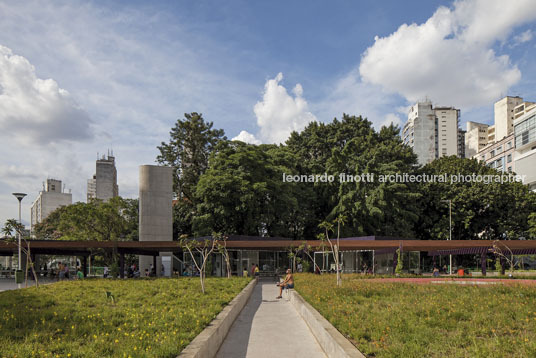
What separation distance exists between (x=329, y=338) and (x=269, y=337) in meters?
2.67

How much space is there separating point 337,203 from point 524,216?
23.1 m

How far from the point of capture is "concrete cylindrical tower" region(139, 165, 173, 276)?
45.8 metres

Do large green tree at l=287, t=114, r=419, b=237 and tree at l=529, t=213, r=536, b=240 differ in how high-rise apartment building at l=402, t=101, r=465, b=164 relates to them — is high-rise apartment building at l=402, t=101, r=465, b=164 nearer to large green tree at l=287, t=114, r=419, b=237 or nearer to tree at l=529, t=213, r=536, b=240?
tree at l=529, t=213, r=536, b=240

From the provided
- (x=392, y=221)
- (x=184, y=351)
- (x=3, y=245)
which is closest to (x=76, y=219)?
(x=3, y=245)

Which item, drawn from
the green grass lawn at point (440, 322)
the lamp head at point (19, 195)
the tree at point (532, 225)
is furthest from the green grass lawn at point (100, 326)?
the tree at point (532, 225)

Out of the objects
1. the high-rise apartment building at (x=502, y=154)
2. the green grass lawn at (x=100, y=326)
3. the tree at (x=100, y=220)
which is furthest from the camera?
the high-rise apartment building at (x=502, y=154)

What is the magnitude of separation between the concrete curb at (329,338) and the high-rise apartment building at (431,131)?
365 ft

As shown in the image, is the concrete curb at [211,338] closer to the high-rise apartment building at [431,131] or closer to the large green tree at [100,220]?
the large green tree at [100,220]

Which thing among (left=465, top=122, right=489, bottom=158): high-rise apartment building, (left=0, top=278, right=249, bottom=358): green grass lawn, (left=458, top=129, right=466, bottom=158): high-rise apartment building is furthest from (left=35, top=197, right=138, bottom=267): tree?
(left=458, top=129, right=466, bottom=158): high-rise apartment building

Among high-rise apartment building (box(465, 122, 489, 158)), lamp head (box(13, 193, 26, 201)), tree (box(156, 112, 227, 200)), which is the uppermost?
high-rise apartment building (box(465, 122, 489, 158))

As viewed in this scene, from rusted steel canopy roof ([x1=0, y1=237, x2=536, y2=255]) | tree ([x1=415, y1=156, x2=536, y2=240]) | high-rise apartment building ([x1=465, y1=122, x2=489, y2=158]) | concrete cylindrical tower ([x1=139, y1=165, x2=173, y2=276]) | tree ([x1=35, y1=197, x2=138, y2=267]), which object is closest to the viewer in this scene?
rusted steel canopy roof ([x1=0, y1=237, x2=536, y2=255])

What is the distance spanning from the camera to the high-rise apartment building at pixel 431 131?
4779 inches

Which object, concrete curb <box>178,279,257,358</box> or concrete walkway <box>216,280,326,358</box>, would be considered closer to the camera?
concrete curb <box>178,279,257,358</box>

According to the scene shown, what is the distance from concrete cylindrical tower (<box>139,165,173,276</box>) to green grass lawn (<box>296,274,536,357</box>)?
33.7 metres
